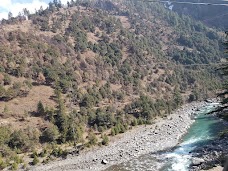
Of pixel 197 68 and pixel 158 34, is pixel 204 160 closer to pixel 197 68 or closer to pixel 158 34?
Answer: pixel 197 68

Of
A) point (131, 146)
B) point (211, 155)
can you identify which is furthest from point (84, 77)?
point (211, 155)

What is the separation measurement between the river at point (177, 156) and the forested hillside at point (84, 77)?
11.4 metres

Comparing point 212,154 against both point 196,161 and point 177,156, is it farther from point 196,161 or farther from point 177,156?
point 177,156

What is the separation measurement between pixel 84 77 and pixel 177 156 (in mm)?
49350

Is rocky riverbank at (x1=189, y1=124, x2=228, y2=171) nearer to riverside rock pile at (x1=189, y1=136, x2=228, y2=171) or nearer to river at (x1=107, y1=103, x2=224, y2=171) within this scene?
riverside rock pile at (x1=189, y1=136, x2=228, y2=171)

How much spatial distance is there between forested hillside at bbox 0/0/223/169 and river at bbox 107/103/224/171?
37.5 feet

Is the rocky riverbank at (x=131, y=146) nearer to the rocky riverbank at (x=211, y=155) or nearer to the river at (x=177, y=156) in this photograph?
the river at (x=177, y=156)

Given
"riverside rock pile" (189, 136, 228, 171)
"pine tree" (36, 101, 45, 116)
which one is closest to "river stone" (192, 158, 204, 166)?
"riverside rock pile" (189, 136, 228, 171)

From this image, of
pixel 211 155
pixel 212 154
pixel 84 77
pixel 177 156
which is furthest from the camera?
pixel 84 77

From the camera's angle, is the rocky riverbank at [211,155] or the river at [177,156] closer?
the rocky riverbank at [211,155]

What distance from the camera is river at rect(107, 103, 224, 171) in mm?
38469

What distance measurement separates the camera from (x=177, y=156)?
138 ft

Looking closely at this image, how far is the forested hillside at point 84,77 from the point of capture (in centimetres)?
5570

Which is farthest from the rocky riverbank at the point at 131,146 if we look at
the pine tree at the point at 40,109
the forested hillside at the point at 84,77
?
the pine tree at the point at 40,109
